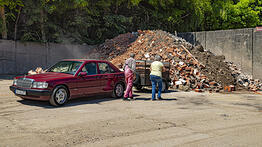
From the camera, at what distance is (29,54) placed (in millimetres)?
21266

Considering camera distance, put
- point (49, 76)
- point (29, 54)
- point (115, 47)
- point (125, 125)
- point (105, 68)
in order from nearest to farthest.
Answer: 1. point (125, 125)
2. point (49, 76)
3. point (105, 68)
4. point (29, 54)
5. point (115, 47)

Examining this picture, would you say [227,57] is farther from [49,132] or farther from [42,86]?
[49,132]

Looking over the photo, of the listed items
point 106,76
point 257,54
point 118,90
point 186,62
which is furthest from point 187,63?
point 106,76

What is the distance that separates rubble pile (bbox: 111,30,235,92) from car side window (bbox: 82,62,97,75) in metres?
6.31

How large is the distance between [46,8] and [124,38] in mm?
6542

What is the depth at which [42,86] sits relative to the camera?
8.87 metres

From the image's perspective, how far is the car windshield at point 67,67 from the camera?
1008 cm

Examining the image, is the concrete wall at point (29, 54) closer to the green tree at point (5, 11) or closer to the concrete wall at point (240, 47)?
the green tree at point (5, 11)

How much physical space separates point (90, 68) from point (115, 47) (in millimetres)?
12230

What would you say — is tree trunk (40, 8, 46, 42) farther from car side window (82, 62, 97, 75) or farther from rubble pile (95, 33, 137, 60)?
car side window (82, 62, 97, 75)

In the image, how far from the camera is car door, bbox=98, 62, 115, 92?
10.8 m

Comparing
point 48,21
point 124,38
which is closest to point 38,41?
point 48,21

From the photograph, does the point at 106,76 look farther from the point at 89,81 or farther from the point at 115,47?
the point at 115,47

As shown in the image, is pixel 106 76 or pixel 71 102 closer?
pixel 71 102
